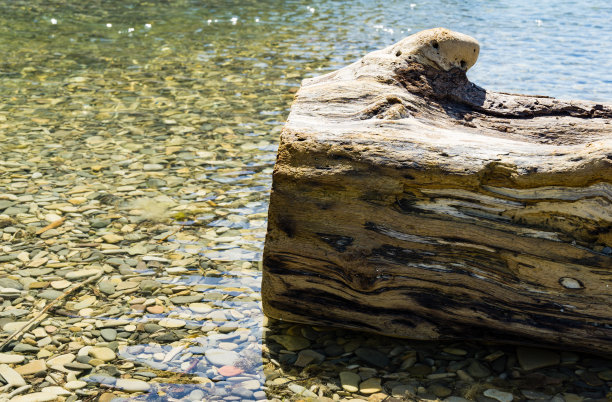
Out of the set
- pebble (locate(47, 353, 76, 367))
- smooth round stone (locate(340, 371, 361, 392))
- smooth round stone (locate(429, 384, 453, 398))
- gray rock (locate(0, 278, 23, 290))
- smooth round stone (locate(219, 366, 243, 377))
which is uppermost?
smooth round stone (locate(429, 384, 453, 398))

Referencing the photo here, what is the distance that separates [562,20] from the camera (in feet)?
43.9

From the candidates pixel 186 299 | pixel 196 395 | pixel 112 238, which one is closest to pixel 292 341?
pixel 196 395

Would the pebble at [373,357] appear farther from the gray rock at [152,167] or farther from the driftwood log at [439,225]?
the gray rock at [152,167]

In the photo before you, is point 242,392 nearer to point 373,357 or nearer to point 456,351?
point 373,357

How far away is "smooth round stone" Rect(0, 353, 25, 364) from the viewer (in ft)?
11.3

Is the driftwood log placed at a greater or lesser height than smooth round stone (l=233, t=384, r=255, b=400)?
greater

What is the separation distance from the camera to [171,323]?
3.80 m

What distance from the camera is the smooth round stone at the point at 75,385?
3.24 metres

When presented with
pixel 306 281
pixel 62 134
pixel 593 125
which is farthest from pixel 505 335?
pixel 62 134

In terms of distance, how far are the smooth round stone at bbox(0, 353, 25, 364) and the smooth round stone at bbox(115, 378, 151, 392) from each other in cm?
58

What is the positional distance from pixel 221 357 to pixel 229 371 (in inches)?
5.2

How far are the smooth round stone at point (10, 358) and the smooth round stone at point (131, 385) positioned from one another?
584mm

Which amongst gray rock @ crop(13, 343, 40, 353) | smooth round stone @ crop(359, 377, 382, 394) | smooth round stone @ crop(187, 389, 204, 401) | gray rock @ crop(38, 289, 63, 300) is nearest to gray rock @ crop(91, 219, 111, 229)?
gray rock @ crop(38, 289, 63, 300)

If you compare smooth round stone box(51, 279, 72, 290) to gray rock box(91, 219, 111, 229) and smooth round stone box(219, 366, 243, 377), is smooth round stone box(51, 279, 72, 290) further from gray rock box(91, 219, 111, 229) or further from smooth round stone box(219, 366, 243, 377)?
smooth round stone box(219, 366, 243, 377)
